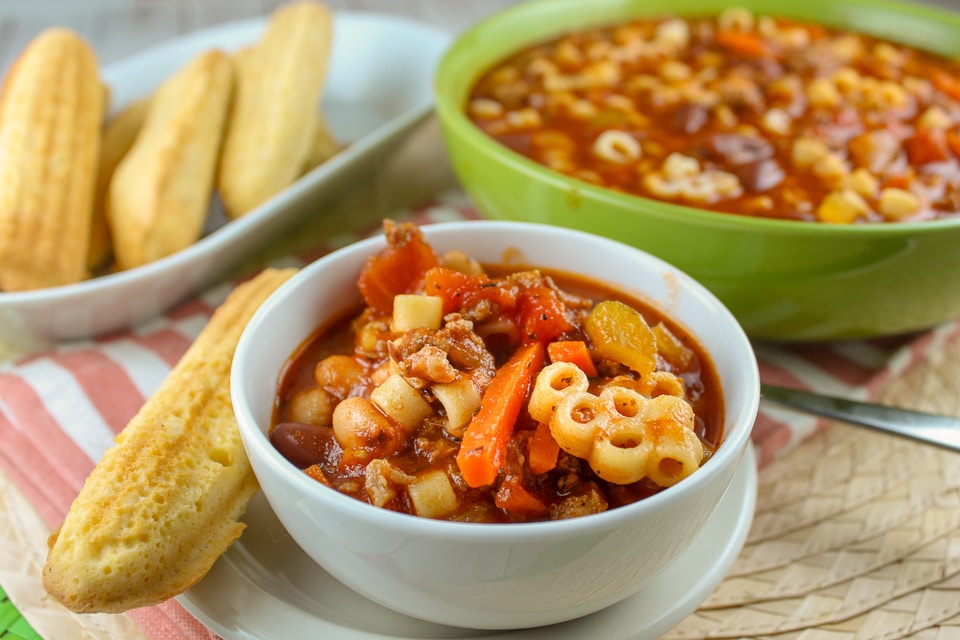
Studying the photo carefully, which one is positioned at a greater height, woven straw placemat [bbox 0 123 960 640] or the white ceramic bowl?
the white ceramic bowl

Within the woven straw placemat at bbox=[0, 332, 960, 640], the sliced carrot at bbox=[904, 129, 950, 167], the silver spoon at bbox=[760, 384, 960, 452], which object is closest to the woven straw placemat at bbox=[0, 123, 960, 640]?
the woven straw placemat at bbox=[0, 332, 960, 640]

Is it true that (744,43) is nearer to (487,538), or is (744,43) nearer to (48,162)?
(48,162)


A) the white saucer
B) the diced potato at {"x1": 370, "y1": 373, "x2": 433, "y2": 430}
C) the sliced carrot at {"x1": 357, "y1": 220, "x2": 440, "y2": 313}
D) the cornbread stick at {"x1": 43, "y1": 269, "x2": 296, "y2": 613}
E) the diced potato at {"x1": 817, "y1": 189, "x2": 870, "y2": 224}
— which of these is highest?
the sliced carrot at {"x1": 357, "y1": 220, "x2": 440, "y2": 313}

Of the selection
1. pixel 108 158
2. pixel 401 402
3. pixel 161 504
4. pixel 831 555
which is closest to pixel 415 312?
pixel 401 402

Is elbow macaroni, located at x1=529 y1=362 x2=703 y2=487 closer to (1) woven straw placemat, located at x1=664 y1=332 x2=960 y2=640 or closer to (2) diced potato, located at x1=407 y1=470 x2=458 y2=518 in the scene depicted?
(2) diced potato, located at x1=407 y1=470 x2=458 y2=518

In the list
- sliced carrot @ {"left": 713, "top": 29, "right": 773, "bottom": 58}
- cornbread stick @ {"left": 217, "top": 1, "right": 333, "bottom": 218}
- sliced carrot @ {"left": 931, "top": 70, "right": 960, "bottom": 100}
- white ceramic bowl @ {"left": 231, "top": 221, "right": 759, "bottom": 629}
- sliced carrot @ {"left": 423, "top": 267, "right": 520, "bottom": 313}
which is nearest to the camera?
white ceramic bowl @ {"left": 231, "top": 221, "right": 759, "bottom": 629}

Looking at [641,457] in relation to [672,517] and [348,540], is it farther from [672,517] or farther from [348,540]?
[348,540]

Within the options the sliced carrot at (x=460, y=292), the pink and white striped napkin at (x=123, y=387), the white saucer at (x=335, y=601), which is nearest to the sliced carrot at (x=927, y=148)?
the pink and white striped napkin at (x=123, y=387)
